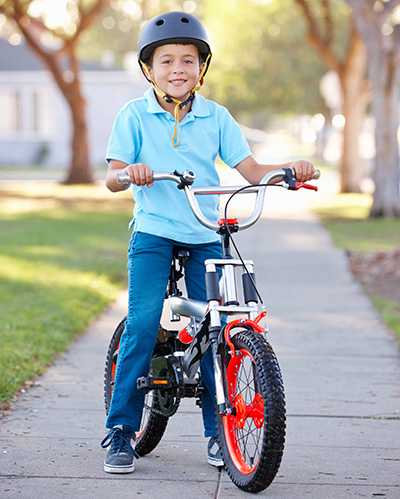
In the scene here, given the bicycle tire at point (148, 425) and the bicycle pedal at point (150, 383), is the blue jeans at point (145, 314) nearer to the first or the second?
the bicycle pedal at point (150, 383)

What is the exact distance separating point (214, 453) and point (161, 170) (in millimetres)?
1215

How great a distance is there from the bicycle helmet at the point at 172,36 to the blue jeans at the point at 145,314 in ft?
1.49

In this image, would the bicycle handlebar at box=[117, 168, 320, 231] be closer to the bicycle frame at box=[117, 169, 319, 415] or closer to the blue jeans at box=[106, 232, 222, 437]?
the bicycle frame at box=[117, 169, 319, 415]

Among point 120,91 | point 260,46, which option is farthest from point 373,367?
point 260,46

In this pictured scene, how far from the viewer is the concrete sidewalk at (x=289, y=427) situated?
4.96 metres

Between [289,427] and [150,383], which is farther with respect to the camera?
[289,427]

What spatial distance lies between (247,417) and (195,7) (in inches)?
3118

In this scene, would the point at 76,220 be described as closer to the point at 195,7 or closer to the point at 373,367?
the point at 373,367

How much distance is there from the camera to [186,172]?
4.72 meters

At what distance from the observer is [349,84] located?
27.8 meters

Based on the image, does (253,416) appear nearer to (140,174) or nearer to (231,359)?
(231,359)

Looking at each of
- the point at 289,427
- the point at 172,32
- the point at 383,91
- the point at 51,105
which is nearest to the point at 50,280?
the point at 289,427

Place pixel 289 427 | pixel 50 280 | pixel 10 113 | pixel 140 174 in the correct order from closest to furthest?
pixel 140 174 → pixel 289 427 → pixel 50 280 → pixel 10 113

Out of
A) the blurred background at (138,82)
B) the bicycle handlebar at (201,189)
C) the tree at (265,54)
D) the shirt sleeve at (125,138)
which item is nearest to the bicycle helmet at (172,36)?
the shirt sleeve at (125,138)
